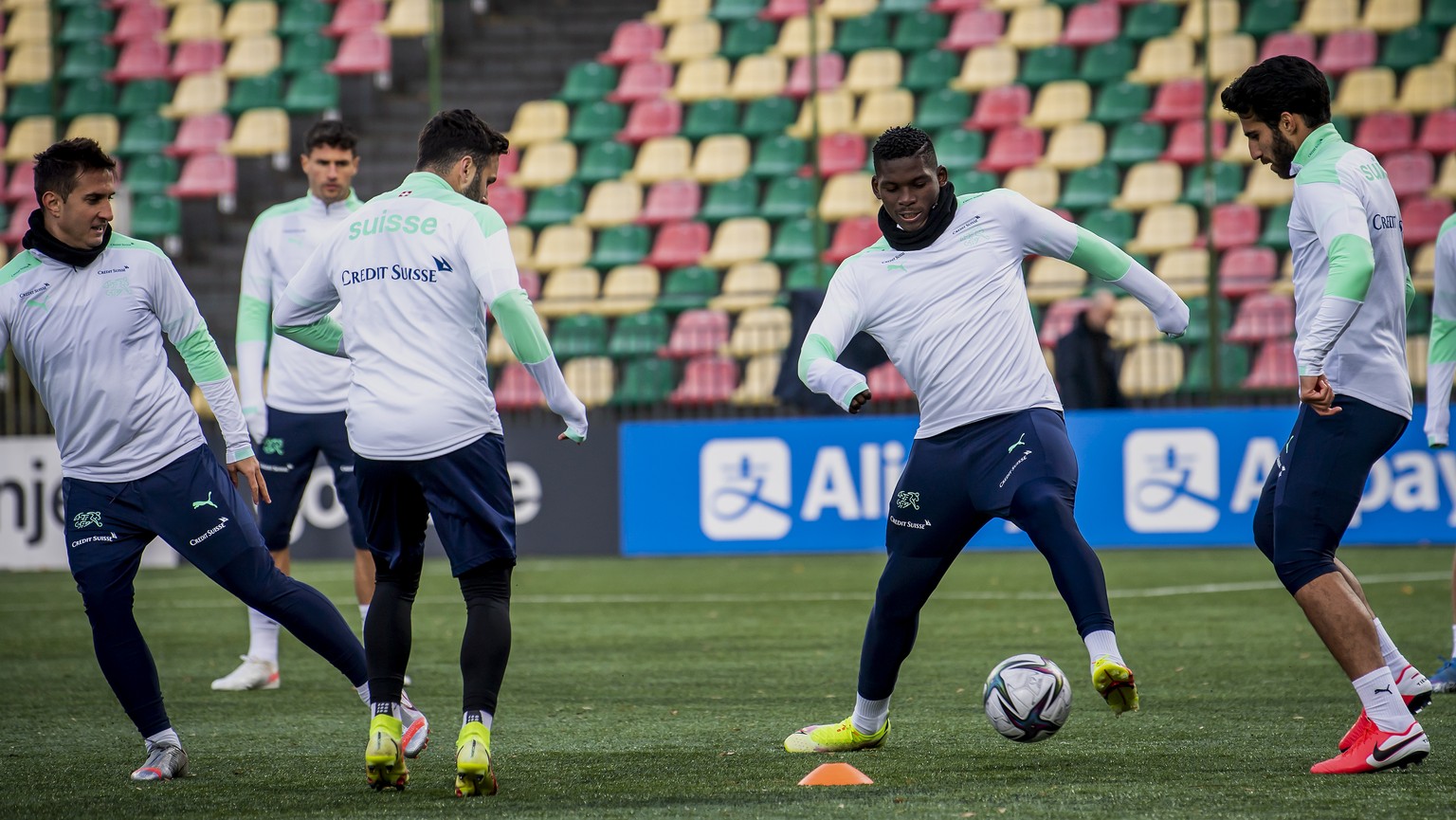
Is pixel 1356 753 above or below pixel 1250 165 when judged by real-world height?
below

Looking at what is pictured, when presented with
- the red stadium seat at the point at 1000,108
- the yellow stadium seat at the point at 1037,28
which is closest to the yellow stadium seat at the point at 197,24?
the red stadium seat at the point at 1000,108

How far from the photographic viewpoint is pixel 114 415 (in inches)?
208

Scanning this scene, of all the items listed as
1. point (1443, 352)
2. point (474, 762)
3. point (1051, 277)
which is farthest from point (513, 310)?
point (1051, 277)

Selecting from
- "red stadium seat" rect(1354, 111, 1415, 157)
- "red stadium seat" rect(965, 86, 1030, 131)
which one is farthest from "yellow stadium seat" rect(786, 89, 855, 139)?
"red stadium seat" rect(1354, 111, 1415, 157)

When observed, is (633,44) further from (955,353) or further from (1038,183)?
(955,353)

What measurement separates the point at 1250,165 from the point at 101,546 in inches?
590

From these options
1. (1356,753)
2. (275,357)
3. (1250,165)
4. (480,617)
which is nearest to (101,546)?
(480,617)

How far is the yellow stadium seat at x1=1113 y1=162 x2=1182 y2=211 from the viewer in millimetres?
17859

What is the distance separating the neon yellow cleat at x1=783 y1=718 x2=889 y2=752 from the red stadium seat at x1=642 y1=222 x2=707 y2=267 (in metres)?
13.1

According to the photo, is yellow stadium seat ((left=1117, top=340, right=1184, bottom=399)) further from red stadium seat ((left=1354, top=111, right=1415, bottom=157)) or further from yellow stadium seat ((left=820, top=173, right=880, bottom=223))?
yellow stadium seat ((left=820, top=173, right=880, bottom=223))

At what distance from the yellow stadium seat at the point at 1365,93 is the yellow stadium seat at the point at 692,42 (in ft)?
23.2

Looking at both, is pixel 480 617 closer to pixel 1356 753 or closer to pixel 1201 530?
pixel 1356 753

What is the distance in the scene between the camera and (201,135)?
69.3ft

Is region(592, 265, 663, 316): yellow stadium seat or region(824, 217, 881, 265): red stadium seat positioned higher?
region(824, 217, 881, 265): red stadium seat
